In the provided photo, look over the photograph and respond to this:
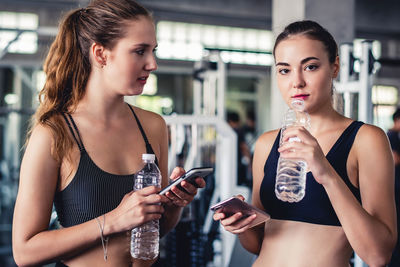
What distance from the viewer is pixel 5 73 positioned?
38.2 ft

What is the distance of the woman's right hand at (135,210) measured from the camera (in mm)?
1304

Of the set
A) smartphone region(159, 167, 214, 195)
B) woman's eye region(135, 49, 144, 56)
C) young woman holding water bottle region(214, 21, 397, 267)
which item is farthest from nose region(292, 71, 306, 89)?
woman's eye region(135, 49, 144, 56)

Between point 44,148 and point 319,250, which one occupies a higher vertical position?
point 44,148

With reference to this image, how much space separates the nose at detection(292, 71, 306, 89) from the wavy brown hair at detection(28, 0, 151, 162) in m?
0.54

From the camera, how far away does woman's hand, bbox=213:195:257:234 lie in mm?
1411

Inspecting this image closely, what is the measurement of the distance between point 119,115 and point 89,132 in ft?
0.47

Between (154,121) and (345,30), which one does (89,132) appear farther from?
(345,30)

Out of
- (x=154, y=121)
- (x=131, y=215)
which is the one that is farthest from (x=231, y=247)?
(x=131, y=215)

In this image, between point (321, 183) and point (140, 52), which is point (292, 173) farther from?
point (140, 52)

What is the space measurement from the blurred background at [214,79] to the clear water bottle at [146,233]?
1.81 feet

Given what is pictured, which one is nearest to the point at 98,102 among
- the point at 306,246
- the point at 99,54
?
→ the point at 99,54

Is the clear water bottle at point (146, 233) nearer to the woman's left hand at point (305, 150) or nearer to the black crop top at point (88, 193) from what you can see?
the black crop top at point (88, 193)

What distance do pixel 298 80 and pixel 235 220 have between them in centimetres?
48

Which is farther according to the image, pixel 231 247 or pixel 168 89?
pixel 168 89
